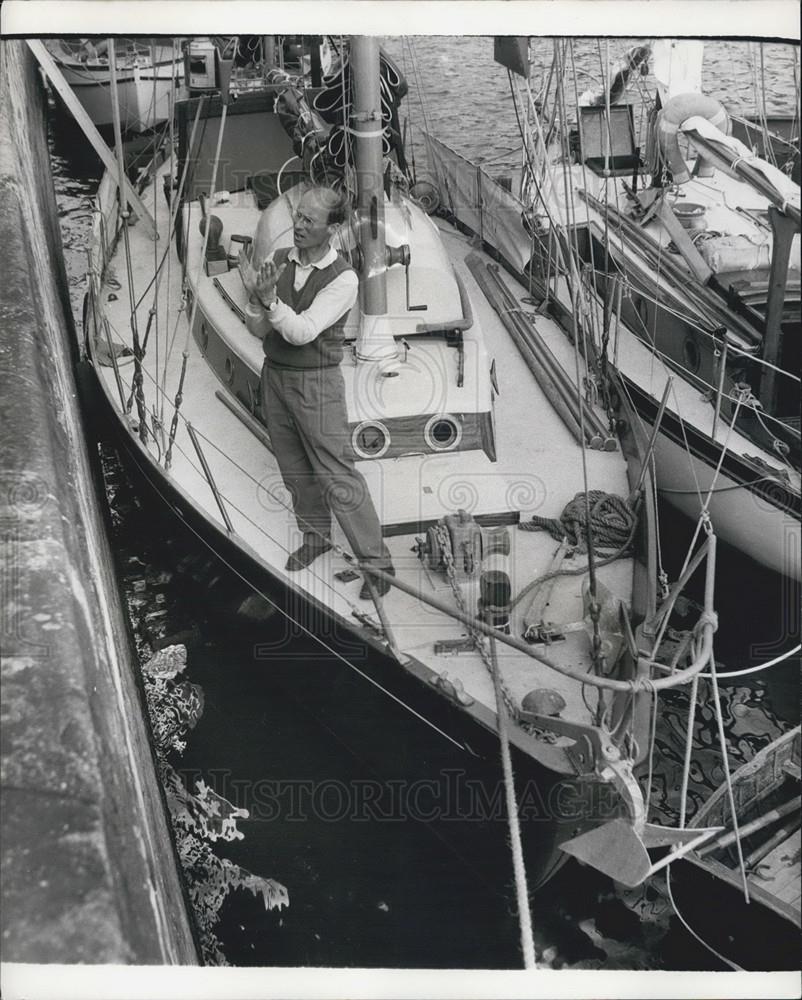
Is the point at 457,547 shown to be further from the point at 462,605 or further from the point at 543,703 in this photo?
the point at 543,703

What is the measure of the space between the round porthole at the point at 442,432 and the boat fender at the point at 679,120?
3373 millimetres

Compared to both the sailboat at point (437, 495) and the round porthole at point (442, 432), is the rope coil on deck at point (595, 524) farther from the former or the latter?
the round porthole at point (442, 432)

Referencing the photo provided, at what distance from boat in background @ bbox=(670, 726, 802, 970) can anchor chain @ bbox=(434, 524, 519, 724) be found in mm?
951

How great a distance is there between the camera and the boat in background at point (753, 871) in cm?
422

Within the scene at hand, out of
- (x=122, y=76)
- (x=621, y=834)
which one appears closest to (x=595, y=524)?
(x=621, y=834)

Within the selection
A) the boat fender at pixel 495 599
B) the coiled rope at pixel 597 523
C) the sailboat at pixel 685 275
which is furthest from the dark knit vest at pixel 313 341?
the sailboat at pixel 685 275

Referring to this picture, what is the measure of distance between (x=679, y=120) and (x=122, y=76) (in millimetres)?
11135

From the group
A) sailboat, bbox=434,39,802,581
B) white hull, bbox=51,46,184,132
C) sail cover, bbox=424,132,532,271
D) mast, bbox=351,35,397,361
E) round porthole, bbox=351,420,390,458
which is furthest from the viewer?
white hull, bbox=51,46,184,132

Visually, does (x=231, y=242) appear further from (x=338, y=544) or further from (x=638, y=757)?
(x=638, y=757)

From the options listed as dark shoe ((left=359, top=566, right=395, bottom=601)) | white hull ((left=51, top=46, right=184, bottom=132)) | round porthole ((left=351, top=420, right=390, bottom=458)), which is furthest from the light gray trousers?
white hull ((left=51, top=46, right=184, bottom=132))

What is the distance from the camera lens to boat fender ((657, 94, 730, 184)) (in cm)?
786

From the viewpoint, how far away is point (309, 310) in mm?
4695

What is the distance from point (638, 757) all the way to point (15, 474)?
272 cm

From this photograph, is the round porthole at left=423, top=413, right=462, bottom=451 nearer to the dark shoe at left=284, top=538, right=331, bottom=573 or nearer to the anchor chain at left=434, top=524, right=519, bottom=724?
the anchor chain at left=434, top=524, right=519, bottom=724
